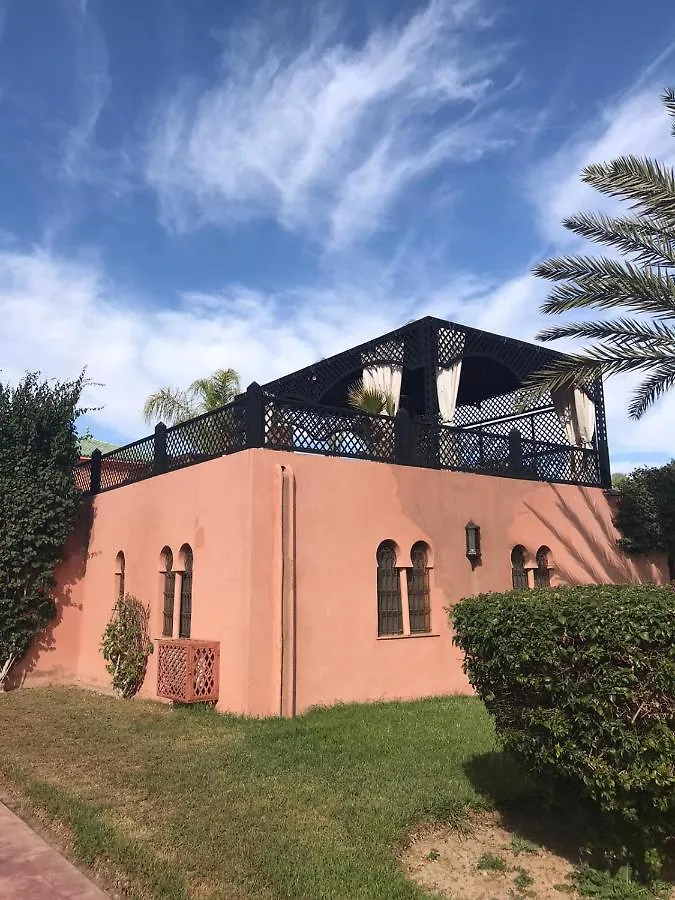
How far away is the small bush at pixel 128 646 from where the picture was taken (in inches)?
385

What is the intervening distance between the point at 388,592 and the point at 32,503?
5956 millimetres

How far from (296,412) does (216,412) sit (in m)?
1.12

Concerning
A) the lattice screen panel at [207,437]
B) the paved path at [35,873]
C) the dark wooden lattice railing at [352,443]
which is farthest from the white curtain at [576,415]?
the paved path at [35,873]

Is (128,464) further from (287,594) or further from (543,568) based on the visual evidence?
(543,568)

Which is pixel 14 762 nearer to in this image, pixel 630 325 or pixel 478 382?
pixel 630 325

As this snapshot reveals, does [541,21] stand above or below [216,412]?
above

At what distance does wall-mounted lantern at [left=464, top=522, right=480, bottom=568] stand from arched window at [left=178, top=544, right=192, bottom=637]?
13.3 ft

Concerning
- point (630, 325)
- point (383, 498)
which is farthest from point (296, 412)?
point (630, 325)

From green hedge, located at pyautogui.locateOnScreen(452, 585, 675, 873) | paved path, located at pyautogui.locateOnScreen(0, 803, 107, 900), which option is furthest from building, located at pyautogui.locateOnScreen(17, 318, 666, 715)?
paved path, located at pyautogui.locateOnScreen(0, 803, 107, 900)

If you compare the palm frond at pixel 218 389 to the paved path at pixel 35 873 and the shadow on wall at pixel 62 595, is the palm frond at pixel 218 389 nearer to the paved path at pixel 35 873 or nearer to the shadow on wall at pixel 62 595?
the shadow on wall at pixel 62 595

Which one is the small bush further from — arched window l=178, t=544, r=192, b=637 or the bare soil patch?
the bare soil patch

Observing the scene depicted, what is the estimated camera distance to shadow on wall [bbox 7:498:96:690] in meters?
11.2

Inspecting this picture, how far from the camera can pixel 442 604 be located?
9641 mm

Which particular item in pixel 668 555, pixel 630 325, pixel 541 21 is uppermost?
pixel 541 21
